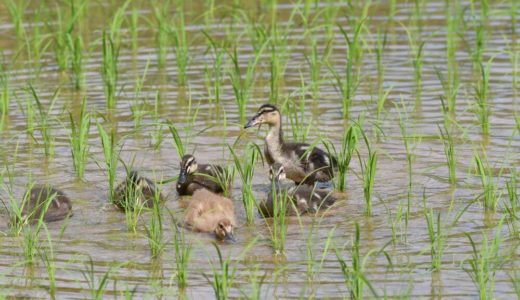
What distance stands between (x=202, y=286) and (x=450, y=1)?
26.0 feet

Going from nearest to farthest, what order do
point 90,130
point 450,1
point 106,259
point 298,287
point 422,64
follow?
point 298,287 < point 106,259 < point 90,130 < point 422,64 < point 450,1

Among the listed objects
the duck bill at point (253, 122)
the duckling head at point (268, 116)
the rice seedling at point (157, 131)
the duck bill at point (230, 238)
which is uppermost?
the duckling head at point (268, 116)

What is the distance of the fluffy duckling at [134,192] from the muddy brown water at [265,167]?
13cm

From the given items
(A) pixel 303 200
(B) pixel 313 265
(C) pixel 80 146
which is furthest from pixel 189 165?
(B) pixel 313 265

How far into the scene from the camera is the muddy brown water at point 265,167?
6977mm

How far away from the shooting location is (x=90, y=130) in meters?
10.5

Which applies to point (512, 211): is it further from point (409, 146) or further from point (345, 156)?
point (409, 146)

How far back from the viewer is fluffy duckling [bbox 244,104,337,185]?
926 cm

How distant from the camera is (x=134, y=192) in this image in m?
8.38

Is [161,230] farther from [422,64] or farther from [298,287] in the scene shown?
[422,64]

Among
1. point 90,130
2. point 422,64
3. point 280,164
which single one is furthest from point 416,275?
point 422,64

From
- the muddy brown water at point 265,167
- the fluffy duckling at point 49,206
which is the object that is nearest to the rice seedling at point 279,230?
the muddy brown water at point 265,167

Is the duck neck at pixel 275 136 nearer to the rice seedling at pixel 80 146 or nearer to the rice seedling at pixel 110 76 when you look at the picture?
the rice seedling at pixel 80 146

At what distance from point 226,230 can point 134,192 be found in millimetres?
868
